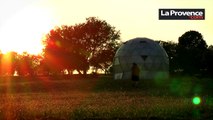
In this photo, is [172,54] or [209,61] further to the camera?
[172,54]

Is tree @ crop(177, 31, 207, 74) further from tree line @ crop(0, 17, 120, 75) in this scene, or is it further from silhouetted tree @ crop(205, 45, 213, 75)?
tree line @ crop(0, 17, 120, 75)

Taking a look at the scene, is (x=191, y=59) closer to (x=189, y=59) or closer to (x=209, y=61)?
(x=189, y=59)

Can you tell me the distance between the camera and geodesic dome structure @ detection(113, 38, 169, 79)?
212 feet

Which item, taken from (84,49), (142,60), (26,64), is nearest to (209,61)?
(84,49)

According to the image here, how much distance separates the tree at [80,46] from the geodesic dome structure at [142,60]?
23.7m

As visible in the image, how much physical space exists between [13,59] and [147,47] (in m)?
80.6

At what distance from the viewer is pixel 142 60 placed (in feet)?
213

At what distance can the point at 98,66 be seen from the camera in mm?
94062

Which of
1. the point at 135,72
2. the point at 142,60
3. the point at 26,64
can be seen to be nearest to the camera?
the point at 135,72

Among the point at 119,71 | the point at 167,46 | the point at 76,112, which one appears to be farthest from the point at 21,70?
the point at 76,112

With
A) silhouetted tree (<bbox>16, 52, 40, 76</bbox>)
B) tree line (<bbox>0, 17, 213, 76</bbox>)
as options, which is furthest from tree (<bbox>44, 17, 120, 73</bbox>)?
silhouetted tree (<bbox>16, 52, 40, 76</bbox>)

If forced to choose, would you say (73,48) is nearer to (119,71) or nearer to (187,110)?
(119,71)

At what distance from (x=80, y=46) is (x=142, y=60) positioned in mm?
29617

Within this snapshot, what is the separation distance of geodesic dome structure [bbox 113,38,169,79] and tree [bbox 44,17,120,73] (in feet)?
77.7
